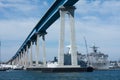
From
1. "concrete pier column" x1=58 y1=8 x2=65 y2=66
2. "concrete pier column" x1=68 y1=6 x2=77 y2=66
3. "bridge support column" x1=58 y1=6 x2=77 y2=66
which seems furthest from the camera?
"concrete pier column" x1=58 y1=8 x2=65 y2=66

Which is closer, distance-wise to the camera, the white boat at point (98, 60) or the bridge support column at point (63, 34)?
the bridge support column at point (63, 34)

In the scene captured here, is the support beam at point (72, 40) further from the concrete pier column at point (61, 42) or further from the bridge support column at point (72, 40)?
the concrete pier column at point (61, 42)

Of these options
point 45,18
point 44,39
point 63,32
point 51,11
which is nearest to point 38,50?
point 44,39

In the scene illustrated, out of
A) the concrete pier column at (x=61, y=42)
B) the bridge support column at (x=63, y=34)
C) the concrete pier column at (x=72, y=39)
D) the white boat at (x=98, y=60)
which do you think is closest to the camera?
the concrete pier column at (x=72, y=39)

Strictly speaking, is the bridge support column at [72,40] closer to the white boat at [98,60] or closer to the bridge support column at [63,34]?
the bridge support column at [63,34]

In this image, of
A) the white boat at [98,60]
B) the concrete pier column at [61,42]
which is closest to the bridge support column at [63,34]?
the concrete pier column at [61,42]

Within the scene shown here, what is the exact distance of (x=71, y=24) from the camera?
78.5 m

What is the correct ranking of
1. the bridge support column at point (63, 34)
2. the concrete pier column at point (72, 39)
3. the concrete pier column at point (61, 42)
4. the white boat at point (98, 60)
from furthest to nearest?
the white boat at point (98, 60), the concrete pier column at point (61, 42), the bridge support column at point (63, 34), the concrete pier column at point (72, 39)

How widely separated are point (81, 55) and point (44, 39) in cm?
5977

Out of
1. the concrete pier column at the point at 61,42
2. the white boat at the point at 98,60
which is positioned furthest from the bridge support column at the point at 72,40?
the white boat at the point at 98,60

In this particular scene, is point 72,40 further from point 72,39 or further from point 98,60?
point 98,60

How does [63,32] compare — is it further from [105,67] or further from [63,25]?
[105,67]

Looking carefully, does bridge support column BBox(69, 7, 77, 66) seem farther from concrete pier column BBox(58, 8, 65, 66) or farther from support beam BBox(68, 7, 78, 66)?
concrete pier column BBox(58, 8, 65, 66)

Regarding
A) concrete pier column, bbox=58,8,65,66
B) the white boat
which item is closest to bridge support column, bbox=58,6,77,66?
concrete pier column, bbox=58,8,65,66
